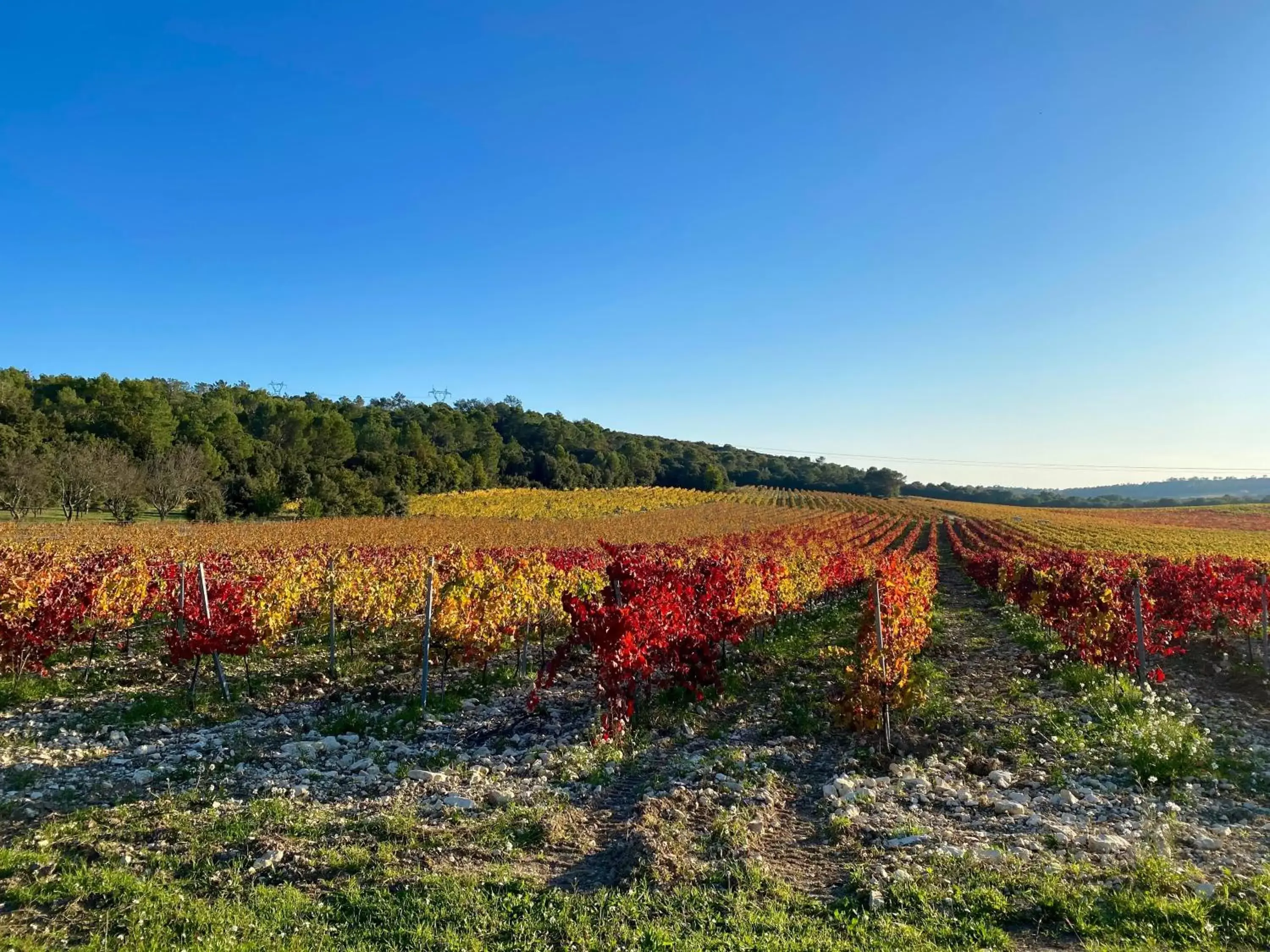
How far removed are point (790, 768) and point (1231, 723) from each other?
633 cm

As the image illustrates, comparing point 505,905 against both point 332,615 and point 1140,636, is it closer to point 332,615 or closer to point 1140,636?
point 332,615

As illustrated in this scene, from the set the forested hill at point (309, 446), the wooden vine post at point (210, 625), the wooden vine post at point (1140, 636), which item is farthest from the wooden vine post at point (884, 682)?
the forested hill at point (309, 446)

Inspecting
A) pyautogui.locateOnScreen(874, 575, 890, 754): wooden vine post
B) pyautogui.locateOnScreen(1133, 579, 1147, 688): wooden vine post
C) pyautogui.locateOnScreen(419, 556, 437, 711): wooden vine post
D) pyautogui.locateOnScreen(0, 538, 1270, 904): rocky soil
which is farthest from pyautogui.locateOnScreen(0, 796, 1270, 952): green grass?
pyautogui.locateOnScreen(1133, 579, 1147, 688): wooden vine post

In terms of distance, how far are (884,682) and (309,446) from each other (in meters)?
66.6

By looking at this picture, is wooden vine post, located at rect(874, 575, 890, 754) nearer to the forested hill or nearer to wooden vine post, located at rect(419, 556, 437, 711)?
wooden vine post, located at rect(419, 556, 437, 711)

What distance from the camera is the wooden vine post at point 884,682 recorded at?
745 centimetres

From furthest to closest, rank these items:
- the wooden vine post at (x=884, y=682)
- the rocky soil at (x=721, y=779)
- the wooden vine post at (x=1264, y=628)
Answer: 1. the wooden vine post at (x=1264, y=628)
2. the wooden vine post at (x=884, y=682)
3. the rocky soil at (x=721, y=779)

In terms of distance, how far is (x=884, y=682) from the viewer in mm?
7602

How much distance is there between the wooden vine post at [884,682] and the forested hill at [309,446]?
45.5 m

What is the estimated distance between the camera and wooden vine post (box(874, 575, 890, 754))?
24.4ft

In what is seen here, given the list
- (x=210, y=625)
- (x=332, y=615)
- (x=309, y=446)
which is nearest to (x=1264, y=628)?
(x=332, y=615)

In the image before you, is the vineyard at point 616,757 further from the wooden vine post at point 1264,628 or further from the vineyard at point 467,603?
the wooden vine post at point 1264,628

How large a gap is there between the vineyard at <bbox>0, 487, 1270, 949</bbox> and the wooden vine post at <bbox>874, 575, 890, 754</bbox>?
1.4 inches

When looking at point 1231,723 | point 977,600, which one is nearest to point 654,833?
point 1231,723
